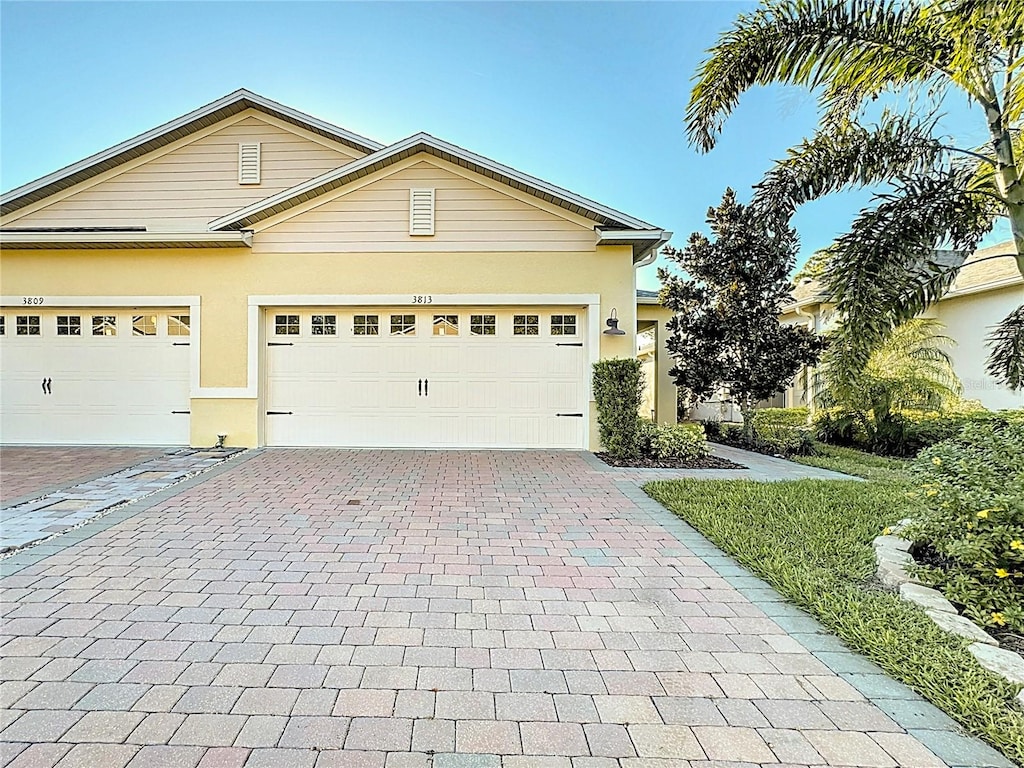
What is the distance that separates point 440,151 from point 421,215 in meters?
1.08

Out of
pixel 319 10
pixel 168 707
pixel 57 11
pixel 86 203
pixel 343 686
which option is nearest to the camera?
pixel 168 707

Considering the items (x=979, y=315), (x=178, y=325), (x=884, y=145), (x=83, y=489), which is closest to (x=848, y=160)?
(x=884, y=145)

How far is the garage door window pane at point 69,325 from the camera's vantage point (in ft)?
29.0

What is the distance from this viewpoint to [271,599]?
122 inches

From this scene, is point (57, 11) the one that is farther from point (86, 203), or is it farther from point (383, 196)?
point (383, 196)

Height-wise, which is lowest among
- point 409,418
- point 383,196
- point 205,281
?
point 409,418

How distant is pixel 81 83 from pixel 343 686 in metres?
12.3

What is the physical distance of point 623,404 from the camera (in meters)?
8.01

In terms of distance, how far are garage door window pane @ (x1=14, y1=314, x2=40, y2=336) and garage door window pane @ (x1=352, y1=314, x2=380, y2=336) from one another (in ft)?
17.8

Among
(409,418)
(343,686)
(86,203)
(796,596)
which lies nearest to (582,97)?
(409,418)

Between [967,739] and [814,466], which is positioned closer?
[967,739]

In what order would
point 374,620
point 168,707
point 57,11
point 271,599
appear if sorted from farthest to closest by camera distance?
point 57,11, point 271,599, point 374,620, point 168,707

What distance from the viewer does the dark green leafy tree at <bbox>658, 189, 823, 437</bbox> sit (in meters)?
9.71

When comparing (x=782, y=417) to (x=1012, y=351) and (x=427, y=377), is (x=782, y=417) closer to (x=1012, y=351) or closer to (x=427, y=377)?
(x=1012, y=351)
